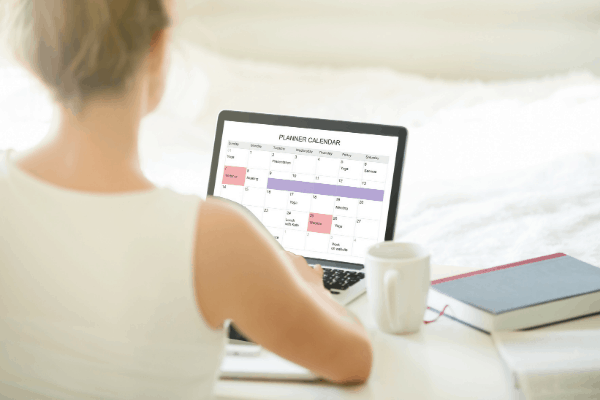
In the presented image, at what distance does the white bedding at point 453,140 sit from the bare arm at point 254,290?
480 millimetres

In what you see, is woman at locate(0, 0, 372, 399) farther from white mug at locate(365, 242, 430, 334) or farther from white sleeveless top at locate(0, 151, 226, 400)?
white mug at locate(365, 242, 430, 334)

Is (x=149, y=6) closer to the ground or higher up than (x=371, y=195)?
higher up

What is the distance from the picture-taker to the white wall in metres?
2.71

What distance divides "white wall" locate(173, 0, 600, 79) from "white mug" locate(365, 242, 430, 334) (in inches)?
87.2

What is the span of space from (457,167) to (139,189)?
1.48 metres

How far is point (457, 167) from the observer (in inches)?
Result: 70.4

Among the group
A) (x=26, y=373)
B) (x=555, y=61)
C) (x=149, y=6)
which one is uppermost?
(x=555, y=61)

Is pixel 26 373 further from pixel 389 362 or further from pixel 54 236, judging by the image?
pixel 389 362

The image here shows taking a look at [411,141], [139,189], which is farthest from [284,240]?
[411,141]

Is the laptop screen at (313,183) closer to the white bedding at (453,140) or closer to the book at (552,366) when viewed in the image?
the white bedding at (453,140)

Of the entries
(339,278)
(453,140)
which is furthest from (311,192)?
(453,140)

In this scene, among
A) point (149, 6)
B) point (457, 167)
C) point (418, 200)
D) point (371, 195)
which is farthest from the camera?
point (457, 167)

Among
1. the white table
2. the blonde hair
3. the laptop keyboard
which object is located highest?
the blonde hair

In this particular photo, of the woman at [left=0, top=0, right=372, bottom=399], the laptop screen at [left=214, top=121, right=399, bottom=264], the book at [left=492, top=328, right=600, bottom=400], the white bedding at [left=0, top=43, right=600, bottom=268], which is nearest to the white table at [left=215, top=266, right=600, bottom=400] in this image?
the book at [left=492, top=328, right=600, bottom=400]
